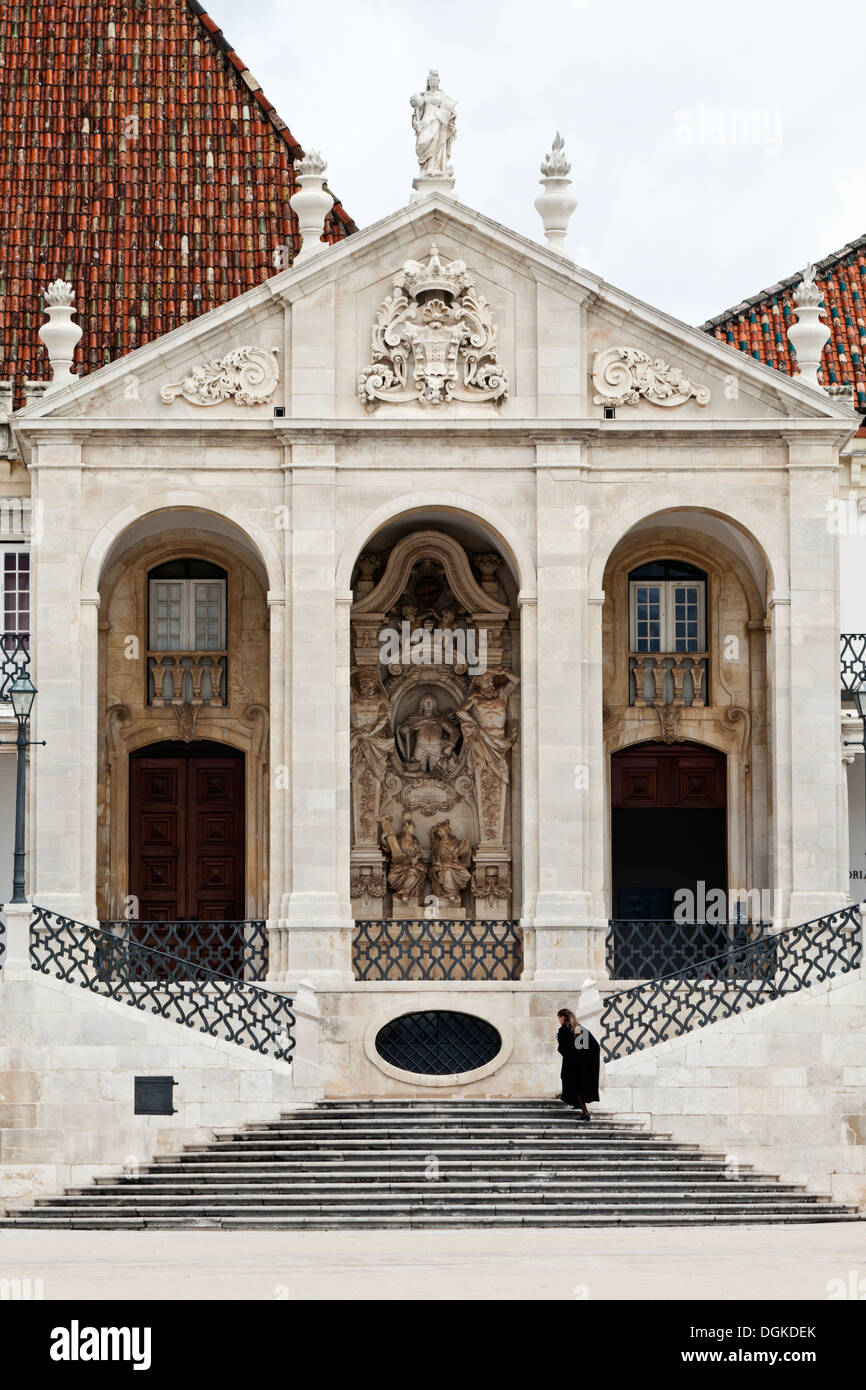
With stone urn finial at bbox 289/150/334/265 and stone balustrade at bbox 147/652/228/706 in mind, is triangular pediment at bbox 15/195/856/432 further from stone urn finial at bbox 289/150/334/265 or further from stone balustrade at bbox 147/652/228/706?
stone balustrade at bbox 147/652/228/706

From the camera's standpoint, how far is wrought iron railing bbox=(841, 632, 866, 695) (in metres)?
32.0

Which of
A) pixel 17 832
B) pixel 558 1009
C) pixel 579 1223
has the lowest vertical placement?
pixel 579 1223

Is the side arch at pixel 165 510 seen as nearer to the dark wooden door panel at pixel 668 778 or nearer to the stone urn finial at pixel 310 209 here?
the stone urn finial at pixel 310 209

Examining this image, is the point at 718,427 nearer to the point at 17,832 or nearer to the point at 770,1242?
the point at 17,832

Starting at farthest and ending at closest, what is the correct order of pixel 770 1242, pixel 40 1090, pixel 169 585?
pixel 169 585 < pixel 40 1090 < pixel 770 1242

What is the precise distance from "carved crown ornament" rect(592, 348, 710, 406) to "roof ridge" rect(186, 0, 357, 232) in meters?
8.03

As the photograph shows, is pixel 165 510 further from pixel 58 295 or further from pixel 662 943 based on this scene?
pixel 662 943

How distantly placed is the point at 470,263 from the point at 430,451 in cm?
244

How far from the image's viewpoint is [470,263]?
100.0ft

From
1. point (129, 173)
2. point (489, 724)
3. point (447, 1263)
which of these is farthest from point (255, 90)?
point (447, 1263)

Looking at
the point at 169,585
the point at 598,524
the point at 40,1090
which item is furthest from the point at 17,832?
the point at 598,524

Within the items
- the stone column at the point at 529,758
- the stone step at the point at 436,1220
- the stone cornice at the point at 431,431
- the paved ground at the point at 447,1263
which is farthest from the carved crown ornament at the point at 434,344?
the paved ground at the point at 447,1263

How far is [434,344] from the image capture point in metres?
30.3

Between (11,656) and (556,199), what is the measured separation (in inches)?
365
